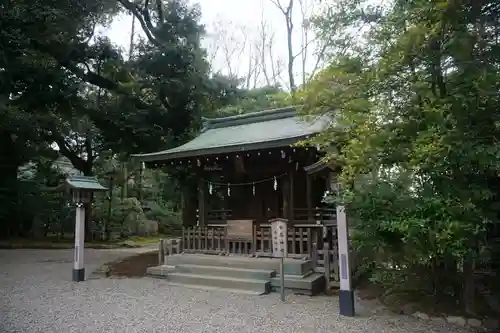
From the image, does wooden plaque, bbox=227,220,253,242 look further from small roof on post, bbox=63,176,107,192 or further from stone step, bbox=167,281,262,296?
small roof on post, bbox=63,176,107,192

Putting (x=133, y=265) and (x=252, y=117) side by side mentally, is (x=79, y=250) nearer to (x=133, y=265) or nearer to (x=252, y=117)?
(x=133, y=265)

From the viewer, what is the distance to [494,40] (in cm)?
404

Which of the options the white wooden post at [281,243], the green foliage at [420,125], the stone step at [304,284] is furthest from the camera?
the stone step at [304,284]

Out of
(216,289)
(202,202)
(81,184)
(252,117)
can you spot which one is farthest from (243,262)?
(252,117)

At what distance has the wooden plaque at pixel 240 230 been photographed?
27.6 ft

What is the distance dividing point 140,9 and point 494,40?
45.1ft

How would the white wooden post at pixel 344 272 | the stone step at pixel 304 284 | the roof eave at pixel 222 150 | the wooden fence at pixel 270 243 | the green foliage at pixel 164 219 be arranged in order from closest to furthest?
the white wooden post at pixel 344 272
the stone step at pixel 304 284
the wooden fence at pixel 270 243
the roof eave at pixel 222 150
the green foliage at pixel 164 219

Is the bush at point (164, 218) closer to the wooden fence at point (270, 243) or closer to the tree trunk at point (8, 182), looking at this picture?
the tree trunk at point (8, 182)

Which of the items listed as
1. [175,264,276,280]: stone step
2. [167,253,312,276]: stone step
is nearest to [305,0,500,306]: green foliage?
[167,253,312,276]: stone step

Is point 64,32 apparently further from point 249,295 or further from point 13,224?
point 249,295

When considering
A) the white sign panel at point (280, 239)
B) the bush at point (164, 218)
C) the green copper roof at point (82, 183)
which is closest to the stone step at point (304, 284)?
the white sign panel at point (280, 239)

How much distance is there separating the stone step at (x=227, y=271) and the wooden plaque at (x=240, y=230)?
992 mm

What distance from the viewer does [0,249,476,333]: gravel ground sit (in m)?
4.64

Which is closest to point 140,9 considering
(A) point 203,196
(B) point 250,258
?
(A) point 203,196
